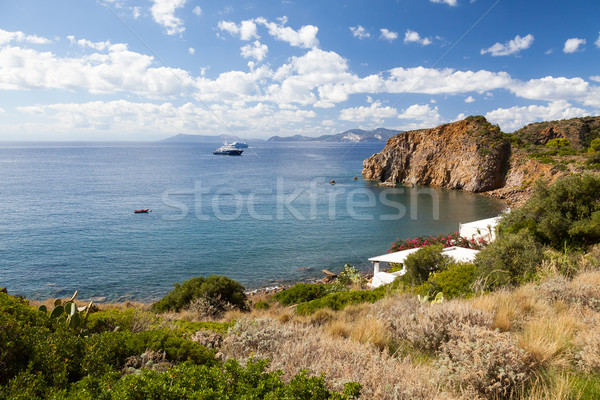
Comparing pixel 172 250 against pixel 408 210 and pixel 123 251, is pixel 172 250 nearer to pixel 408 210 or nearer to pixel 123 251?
pixel 123 251

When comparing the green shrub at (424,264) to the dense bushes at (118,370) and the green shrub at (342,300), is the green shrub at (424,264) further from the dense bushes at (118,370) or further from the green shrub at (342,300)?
the dense bushes at (118,370)

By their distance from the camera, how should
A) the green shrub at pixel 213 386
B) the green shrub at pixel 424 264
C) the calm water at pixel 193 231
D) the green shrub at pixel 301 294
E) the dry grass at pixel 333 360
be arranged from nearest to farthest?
the green shrub at pixel 213 386 → the dry grass at pixel 333 360 → the green shrub at pixel 424 264 → the green shrub at pixel 301 294 → the calm water at pixel 193 231

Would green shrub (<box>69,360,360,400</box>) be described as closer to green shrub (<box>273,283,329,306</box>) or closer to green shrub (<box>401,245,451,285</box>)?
green shrub (<box>401,245,451,285</box>)

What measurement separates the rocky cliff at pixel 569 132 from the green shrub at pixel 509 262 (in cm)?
7101

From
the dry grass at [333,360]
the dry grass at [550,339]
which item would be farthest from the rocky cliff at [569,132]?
the dry grass at [333,360]

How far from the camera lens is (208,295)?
39.7 feet

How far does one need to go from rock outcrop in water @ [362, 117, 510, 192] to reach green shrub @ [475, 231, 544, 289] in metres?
44.1

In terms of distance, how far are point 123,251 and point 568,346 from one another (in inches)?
986

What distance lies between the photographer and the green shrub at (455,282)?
7201mm

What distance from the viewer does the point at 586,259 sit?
25.7 feet

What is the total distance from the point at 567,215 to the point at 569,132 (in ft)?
248

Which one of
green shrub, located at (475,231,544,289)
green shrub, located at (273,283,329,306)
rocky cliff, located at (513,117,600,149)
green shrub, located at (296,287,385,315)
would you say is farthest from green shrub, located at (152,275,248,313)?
rocky cliff, located at (513,117,600,149)

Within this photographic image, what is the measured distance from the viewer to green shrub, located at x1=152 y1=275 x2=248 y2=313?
1211 cm

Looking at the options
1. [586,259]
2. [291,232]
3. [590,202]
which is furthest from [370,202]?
[586,259]
